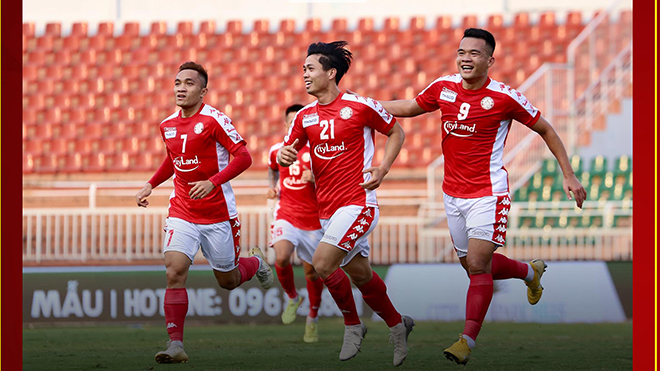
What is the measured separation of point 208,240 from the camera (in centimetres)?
712

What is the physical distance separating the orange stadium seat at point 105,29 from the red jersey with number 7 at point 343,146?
13342mm

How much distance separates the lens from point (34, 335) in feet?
32.8

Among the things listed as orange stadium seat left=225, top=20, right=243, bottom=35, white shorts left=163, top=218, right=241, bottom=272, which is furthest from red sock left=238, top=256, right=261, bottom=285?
orange stadium seat left=225, top=20, right=243, bottom=35

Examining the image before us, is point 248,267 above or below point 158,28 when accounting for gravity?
below

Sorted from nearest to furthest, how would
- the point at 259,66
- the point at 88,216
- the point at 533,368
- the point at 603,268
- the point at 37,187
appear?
the point at 533,368, the point at 603,268, the point at 88,216, the point at 37,187, the point at 259,66

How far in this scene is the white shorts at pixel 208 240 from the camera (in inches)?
270

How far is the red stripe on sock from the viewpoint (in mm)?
6543

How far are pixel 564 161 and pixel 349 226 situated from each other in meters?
1.54

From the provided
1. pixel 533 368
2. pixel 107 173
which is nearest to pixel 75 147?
pixel 107 173

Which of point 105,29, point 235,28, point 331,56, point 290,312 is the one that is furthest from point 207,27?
point 331,56

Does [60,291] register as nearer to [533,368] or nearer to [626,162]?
[533,368]

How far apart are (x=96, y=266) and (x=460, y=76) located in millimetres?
6850

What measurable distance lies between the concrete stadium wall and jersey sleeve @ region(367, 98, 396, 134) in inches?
488

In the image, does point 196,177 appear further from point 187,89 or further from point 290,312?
point 290,312
